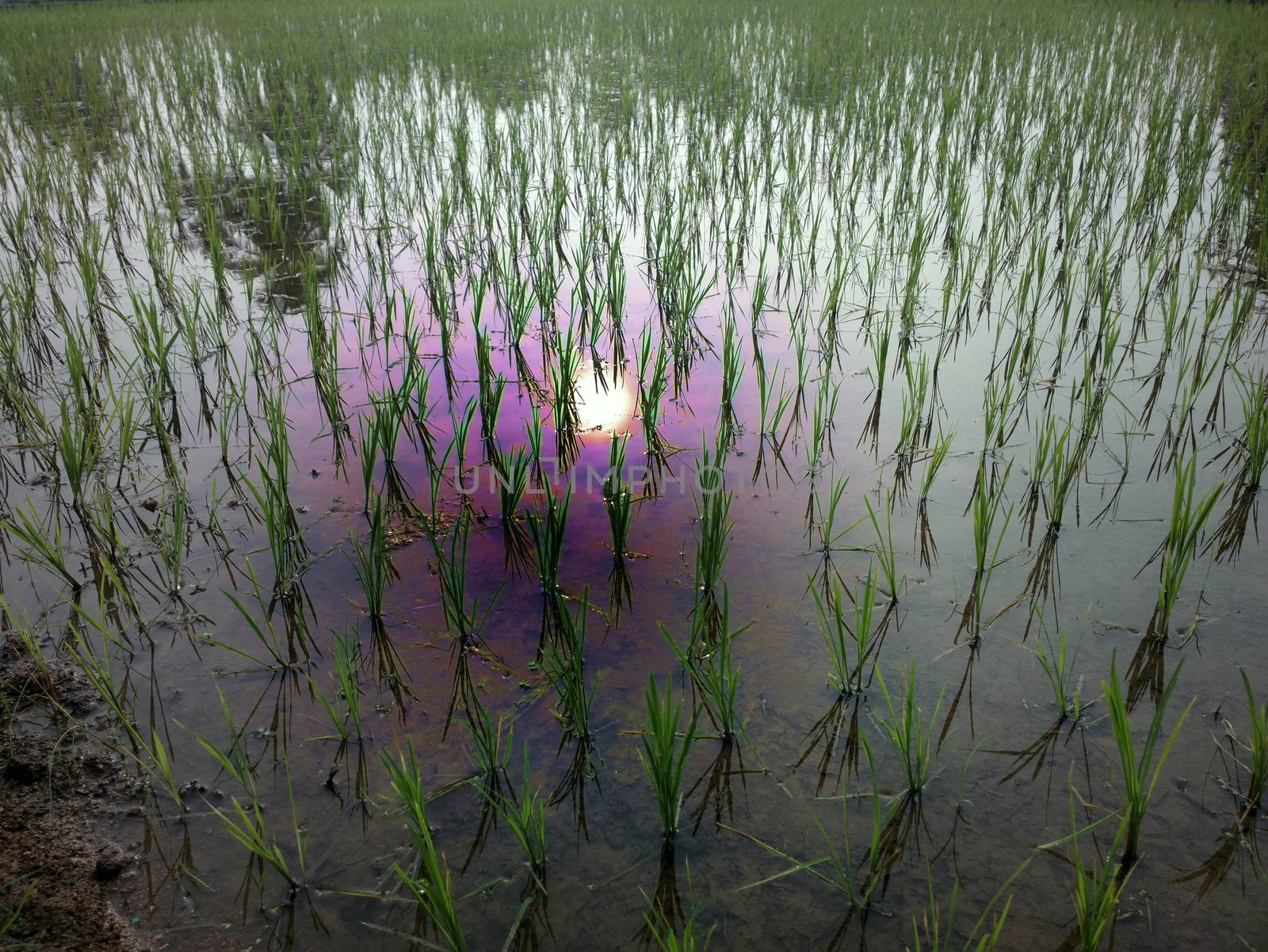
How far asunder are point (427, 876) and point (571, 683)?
0.34m

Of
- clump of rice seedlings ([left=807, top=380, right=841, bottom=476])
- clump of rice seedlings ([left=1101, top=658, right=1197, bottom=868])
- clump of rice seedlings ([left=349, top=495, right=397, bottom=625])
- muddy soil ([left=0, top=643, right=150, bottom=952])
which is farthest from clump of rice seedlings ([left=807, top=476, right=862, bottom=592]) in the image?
muddy soil ([left=0, top=643, right=150, bottom=952])

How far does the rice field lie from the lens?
115 centimetres

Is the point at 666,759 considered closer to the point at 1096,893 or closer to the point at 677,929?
the point at 677,929

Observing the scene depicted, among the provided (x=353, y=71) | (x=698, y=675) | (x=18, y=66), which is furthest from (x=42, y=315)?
(x=18, y=66)

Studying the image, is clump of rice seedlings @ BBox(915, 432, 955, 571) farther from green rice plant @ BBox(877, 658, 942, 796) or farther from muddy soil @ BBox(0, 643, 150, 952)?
muddy soil @ BBox(0, 643, 150, 952)

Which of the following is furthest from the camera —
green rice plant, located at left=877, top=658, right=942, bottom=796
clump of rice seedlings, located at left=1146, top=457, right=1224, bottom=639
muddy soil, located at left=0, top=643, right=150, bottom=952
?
clump of rice seedlings, located at left=1146, top=457, right=1224, bottom=639

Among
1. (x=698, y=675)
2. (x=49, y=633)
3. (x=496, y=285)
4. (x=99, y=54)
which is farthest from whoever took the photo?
(x=99, y=54)

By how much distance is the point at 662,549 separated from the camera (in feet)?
6.05

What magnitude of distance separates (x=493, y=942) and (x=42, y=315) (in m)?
3.03

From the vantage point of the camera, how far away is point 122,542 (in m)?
1.85

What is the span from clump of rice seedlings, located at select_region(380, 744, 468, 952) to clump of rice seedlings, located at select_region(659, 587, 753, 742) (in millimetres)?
413

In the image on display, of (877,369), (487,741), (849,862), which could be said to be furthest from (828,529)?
(877,369)

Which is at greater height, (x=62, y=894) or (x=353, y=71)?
(x=353, y=71)

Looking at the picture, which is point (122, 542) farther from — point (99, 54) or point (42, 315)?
point (99, 54)
